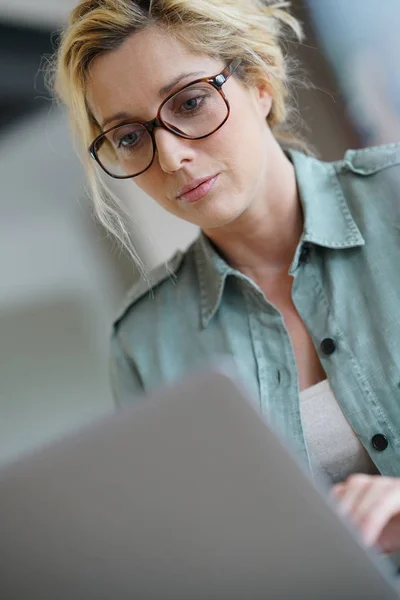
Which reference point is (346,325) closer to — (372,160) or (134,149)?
(372,160)

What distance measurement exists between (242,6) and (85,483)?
1.03m

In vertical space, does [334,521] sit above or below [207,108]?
below

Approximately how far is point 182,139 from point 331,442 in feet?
1.87

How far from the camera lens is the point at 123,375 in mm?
1475

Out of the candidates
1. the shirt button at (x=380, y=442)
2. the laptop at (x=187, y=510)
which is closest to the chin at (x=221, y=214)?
the shirt button at (x=380, y=442)

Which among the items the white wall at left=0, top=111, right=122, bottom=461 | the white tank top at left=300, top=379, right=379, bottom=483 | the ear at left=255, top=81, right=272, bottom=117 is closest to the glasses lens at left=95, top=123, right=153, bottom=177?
the ear at left=255, top=81, right=272, bottom=117

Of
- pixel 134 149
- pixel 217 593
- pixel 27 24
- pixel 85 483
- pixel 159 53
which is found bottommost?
pixel 217 593

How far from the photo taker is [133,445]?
1.59ft

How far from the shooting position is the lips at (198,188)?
3.99 ft

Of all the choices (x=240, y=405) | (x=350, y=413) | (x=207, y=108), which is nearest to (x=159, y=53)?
(x=207, y=108)

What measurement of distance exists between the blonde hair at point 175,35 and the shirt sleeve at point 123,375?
0.21 metres

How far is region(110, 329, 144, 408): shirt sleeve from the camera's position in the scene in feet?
4.79

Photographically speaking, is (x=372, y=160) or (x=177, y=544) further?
(x=372, y=160)

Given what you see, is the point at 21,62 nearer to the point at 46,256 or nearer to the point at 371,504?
the point at 46,256
